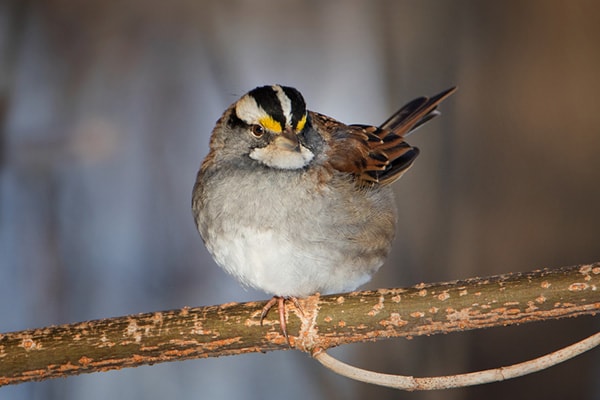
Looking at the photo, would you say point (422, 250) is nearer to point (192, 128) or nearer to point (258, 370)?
point (258, 370)

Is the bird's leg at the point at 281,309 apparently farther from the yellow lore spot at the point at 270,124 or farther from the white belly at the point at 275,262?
the yellow lore spot at the point at 270,124

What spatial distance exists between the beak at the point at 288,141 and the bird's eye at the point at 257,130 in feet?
0.19

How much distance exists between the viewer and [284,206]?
2.60m

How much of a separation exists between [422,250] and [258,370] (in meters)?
0.92

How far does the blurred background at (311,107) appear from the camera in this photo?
3.73m

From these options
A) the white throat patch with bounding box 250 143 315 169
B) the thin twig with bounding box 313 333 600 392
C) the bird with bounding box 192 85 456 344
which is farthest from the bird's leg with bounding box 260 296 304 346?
the white throat patch with bounding box 250 143 315 169

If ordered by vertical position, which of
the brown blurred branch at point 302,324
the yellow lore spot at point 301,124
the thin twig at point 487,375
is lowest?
the thin twig at point 487,375

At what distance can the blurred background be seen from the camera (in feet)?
12.2

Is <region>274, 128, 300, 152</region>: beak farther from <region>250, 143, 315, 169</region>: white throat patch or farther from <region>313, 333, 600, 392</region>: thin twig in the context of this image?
<region>313, 333, 600, 392</region>: thin twig

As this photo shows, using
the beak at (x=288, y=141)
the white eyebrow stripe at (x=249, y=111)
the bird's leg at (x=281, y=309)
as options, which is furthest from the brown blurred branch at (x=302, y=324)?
the white eyebrow stripe at (x=249, y=111)

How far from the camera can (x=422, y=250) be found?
12.6 ft

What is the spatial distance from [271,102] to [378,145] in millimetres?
800

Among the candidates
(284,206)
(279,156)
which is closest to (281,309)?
(284,206)

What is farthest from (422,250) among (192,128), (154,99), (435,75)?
(154,99)
